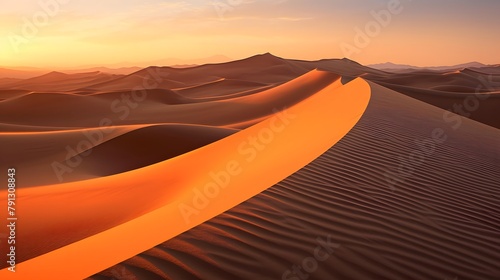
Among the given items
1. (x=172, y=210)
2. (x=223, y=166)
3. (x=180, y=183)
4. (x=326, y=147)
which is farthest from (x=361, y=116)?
(x=172, y=210)

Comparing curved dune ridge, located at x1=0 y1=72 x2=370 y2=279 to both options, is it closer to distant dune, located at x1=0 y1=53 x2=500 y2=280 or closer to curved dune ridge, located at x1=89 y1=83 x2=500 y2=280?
distant dune, located at x1=0 y1=53 x2=500 y2=280

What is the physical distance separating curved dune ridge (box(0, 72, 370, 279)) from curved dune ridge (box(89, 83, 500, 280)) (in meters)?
0.29

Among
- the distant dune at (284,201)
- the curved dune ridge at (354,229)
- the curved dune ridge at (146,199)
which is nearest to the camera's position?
the curved dune ridge at (354,229)

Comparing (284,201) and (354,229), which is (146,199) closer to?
(284,201)

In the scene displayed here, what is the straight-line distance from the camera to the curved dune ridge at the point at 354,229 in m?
2.80

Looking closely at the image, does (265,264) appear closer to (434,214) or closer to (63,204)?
(434,214)

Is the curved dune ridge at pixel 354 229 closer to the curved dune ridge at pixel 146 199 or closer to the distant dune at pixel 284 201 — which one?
the distant dune at pixel 284 201

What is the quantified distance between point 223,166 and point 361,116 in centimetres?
374

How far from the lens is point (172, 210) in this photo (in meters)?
4.35

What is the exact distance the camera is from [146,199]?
629 centimetres

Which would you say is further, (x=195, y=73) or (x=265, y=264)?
(x=195, y=73)

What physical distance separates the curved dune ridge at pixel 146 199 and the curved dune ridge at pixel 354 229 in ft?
0.94

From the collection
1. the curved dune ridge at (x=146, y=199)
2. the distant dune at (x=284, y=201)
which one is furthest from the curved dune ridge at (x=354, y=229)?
the curved dune ridge at (x=146, y=199)

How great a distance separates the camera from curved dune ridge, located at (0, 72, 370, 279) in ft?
11.1
